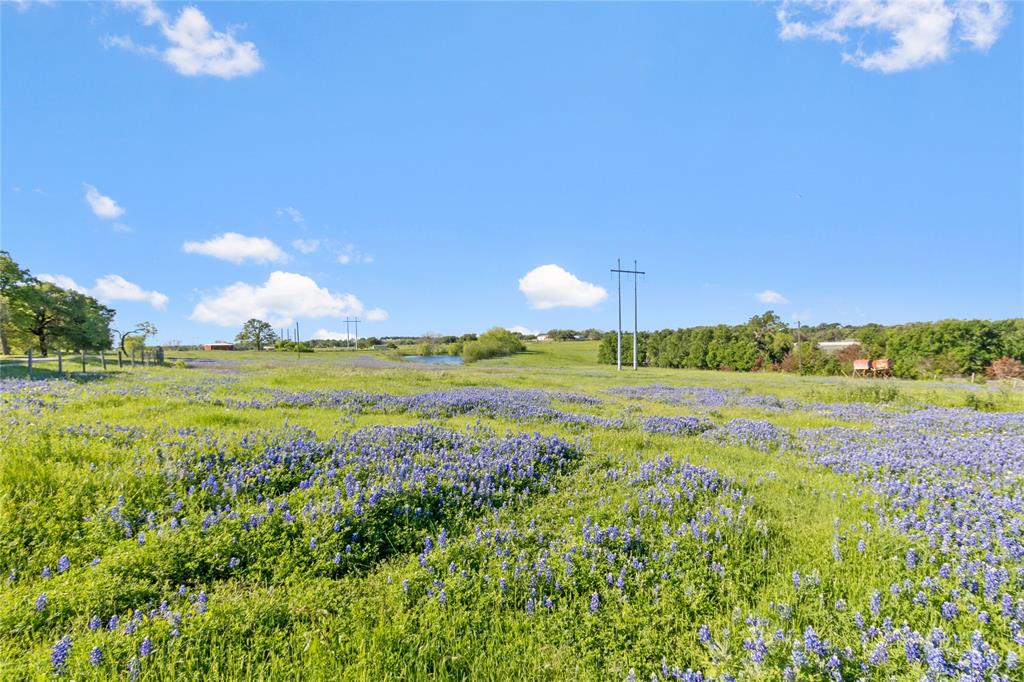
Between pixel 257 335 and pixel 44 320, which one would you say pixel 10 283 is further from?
pixel 257 335

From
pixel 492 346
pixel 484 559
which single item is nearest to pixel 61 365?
pixel 484 559

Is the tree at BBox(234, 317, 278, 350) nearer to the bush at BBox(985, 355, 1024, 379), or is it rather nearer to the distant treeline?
the distant treeline

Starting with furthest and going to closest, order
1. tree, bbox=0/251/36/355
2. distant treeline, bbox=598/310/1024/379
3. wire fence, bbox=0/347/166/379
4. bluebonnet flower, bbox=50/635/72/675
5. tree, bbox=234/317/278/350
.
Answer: tree, bbox=234/317/278/350 < distant treeline, bbox=598/310/1024/379 < tree, bbox=0/251/36/355 < wire fence, bbox=0/347/166/379 < bluebonnet flower, bbox=50/635/72/675

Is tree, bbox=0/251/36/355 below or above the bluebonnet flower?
above

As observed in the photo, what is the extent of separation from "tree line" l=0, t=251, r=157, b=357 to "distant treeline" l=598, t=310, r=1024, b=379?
61.4 metres

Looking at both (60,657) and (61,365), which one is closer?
(60,657)

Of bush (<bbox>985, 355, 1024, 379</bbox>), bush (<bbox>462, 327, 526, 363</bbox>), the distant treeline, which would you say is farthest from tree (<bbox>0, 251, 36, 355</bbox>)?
bush (<bbox>985, 355, 1024, 379</bbox>)

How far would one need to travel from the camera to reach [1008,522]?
454cm

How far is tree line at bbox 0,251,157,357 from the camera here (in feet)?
106

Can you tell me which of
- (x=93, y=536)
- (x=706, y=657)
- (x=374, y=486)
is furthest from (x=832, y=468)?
→ (x=93, y=536)

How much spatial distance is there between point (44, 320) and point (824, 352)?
7966 cm

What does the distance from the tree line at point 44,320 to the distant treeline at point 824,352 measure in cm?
6144

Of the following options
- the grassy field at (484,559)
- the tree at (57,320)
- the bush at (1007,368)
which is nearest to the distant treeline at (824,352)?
the bush at (1007,368)

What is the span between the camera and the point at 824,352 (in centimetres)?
4666
